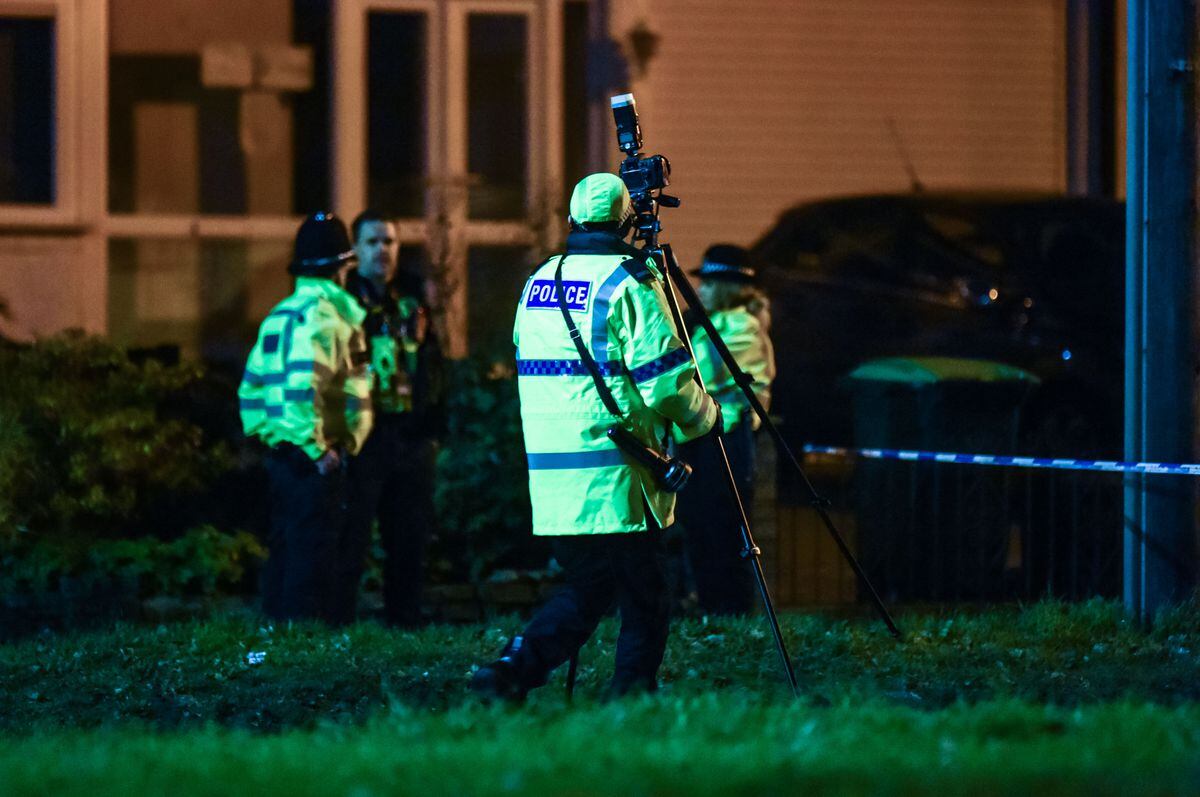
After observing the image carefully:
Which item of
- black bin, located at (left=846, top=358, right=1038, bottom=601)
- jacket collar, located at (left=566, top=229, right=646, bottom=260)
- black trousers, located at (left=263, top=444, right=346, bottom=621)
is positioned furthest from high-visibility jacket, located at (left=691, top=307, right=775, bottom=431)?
jacket collar, located at (left=566, top=229, right=646, bottom=260)

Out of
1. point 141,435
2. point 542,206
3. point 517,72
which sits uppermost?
point 517,72

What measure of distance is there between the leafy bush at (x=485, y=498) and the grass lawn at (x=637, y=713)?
1.59 m

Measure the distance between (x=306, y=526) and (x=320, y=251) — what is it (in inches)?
45.1

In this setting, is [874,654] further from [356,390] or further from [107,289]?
[107,289]

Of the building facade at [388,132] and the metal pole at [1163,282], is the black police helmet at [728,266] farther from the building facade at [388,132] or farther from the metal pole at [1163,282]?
the building facade at [388,132]

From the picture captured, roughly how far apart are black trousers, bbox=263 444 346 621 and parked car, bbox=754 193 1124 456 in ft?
13.3

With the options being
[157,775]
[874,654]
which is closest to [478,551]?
[874,654]

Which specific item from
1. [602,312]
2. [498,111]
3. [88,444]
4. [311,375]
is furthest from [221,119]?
[602,312]

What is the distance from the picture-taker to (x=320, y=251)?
8.75 m

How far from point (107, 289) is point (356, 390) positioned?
163 inches

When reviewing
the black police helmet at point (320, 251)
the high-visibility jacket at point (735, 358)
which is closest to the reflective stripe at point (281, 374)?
the black police helmet at point (320, 251)

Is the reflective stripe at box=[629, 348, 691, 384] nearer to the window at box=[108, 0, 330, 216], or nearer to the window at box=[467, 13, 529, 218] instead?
the window at box=[467, 13, 529, 218]

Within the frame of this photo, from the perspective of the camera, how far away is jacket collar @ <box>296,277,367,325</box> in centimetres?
877

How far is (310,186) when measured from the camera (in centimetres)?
1291
